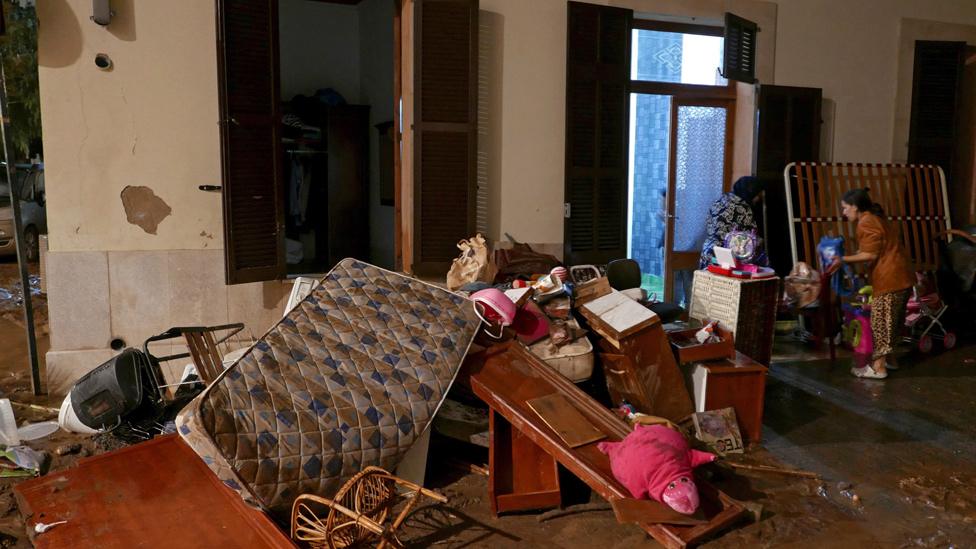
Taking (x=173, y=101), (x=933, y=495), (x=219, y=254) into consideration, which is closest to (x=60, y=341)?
(x=219, y=254)

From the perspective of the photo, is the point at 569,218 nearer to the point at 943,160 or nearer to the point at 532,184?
the point at 532,184

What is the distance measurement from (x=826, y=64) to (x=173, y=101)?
6174mm

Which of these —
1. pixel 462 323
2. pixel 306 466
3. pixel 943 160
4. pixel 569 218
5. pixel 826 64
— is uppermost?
pixel 826 64

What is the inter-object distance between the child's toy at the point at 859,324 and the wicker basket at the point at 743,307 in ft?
4.20

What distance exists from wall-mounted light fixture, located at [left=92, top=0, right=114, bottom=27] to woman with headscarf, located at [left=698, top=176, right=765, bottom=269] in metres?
5.15

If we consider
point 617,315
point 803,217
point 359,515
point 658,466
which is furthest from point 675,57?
point 359,515

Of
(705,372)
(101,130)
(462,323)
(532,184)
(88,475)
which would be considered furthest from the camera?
(532,184)

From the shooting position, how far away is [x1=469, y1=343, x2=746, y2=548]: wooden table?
3.51 m

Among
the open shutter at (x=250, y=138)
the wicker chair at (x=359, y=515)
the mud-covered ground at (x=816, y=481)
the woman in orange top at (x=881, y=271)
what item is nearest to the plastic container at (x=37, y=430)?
the mud-covered ground at (x=816, y=481)

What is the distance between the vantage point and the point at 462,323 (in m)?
4.34

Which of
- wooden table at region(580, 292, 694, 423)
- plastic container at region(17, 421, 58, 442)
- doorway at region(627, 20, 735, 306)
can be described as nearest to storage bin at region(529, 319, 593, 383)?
wooden table at region(580, 292, 694, 423)

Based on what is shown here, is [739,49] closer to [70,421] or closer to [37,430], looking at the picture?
[70,421]

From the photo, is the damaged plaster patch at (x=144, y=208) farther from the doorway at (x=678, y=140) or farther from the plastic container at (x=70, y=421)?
the doorway at (x=678, y=140)

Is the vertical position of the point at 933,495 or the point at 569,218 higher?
the point at 569,218
